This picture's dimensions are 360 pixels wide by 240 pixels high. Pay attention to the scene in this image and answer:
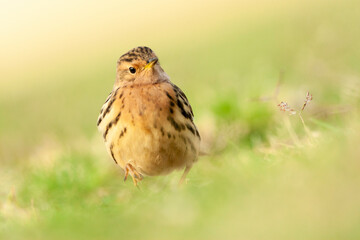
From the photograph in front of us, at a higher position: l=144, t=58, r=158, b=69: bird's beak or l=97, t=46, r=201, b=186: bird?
l=144, t=58, r=158, b=69: bird's beak

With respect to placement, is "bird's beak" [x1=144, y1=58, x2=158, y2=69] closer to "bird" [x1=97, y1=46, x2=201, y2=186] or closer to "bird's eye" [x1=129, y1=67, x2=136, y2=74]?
"bird" [x1=97, y1=46, x2=201, y2=186]

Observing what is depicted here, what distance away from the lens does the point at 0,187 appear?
8.84 meters

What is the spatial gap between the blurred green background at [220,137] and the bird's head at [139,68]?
0.97 metres

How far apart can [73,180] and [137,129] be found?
2254 millimetres

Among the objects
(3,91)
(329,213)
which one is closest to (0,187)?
(329,213)

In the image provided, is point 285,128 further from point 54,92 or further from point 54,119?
point 54,92

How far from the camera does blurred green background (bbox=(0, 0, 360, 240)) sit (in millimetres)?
4625

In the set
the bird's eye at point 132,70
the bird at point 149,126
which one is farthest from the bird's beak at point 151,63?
the bird's eye at point 132,70

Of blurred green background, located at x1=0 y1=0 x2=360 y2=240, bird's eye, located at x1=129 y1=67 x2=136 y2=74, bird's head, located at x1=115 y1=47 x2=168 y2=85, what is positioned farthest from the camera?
bird's eye, located at x1=129 y1=67 x2=136 y2=74

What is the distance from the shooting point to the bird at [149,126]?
21.8 ft

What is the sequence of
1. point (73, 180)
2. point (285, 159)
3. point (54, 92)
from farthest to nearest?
point (54, 92), point (73, 180), point (285, 159)

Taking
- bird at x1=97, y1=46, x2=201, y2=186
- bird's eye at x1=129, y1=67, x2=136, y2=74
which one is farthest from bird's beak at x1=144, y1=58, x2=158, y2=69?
bird's eye at x1=129, y1=67, x2=136, y2=74

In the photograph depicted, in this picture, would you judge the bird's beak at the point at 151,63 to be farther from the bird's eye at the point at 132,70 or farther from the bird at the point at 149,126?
the bird's eye at the point at 132,70

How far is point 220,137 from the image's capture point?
8594 mm
